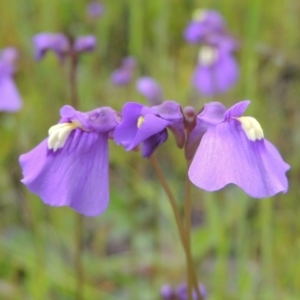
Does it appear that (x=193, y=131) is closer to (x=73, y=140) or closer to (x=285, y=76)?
(x=73, y=140)

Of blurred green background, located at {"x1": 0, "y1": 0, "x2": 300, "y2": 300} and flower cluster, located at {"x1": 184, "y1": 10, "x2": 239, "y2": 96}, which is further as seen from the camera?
flower cluster, located at {"x1": 184, "y1": 10, "x2": 239, "y2": 96}

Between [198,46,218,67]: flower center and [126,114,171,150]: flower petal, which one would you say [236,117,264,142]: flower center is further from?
[198,46,218,67]: flower center

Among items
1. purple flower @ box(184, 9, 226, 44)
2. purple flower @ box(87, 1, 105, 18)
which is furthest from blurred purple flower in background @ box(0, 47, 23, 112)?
purple flower @ box(87, 1, 105, 18)

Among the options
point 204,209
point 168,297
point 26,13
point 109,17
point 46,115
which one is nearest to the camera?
point 168,297

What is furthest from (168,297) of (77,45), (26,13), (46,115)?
(26,13)

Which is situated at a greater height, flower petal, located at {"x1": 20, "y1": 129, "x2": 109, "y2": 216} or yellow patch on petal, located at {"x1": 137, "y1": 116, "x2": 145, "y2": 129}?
yellow patch on petal, located at {"x1": 137, "y1": 116, "x2": 145, "y2": 129}

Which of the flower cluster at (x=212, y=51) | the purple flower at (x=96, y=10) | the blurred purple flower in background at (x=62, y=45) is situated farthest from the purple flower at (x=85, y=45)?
Answer: the purple flower at (x=96, y=10)
